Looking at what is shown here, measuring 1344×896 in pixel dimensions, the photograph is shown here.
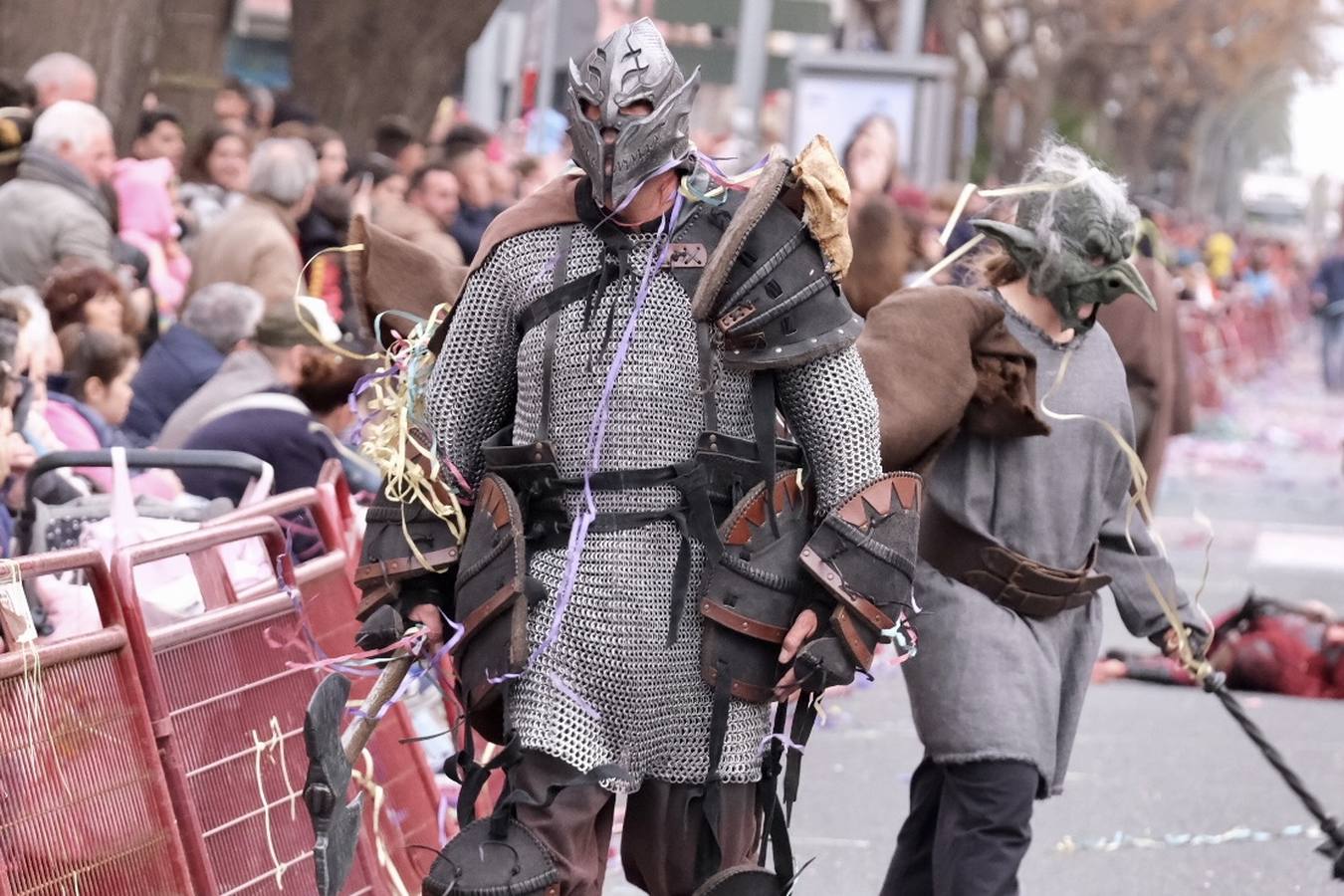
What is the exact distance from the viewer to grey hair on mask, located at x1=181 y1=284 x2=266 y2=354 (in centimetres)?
888

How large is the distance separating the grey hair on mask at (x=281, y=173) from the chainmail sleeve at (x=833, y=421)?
6.53m

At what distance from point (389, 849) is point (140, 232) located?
5.36 m

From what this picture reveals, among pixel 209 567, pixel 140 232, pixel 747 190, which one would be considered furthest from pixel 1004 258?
pixel 140 232

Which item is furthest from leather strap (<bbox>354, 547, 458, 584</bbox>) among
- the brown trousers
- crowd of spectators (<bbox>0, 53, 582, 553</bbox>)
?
crowd of spectators (<bbox>0, 53, 582, 553</bbox>)

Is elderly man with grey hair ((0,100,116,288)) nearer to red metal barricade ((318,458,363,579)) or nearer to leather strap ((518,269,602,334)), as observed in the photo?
red metal barricade ((318,458,363,579))

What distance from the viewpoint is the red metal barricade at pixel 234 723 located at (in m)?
4.79

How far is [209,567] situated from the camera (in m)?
5.46

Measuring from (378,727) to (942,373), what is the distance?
5.33 ft

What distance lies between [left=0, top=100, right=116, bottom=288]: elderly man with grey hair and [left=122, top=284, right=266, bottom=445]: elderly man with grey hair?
40 centimetres

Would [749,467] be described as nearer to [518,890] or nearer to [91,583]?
[518,890]

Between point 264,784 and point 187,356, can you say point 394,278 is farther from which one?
point 187,356

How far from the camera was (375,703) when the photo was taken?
446cm

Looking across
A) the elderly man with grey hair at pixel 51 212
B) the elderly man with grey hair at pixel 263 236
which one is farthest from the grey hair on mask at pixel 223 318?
the elderly man with grey hair at pixel 263 236

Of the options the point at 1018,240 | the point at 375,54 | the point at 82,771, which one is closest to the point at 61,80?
the point at 375,54
